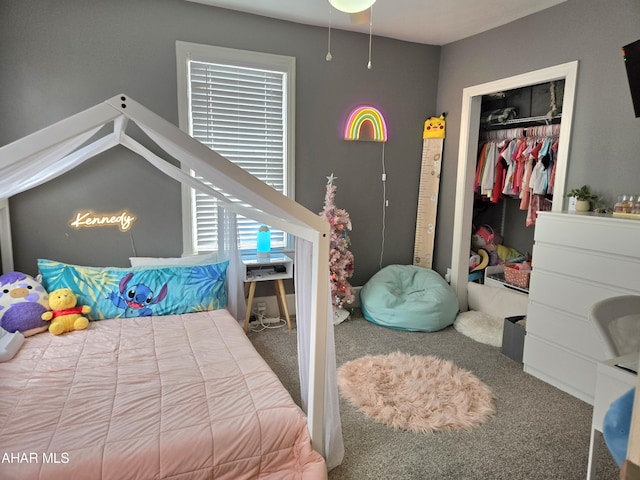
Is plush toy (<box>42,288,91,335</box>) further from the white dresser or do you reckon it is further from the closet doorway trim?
the closet doorway trim

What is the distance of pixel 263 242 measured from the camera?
3832 millimetres

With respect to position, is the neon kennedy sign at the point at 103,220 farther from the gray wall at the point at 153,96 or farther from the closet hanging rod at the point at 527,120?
the closet hanging rod at the point at 527,120

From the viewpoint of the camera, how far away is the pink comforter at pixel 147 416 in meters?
1.62

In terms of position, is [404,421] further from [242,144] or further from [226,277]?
[242,144]

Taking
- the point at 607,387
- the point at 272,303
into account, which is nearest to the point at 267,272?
the point at 272,303

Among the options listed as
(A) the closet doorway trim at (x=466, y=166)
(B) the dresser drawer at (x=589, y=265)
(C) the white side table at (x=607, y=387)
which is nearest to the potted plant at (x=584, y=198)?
(B) the dresser drawer at (x=589, y=265)

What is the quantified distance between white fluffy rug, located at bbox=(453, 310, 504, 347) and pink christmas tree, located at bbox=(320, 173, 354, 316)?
1096 millimetres

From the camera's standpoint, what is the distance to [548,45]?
3.38 meters

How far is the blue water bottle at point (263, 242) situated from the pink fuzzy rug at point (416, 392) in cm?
130

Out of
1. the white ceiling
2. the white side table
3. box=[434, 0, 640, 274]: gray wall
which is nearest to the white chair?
the white side table

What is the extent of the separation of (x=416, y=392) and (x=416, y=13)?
10.2 feet

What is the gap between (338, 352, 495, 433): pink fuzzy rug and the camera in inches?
96.4

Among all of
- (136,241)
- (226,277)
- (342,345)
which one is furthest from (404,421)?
(136,241)

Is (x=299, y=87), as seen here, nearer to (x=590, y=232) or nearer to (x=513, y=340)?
(x=590, y=232)
